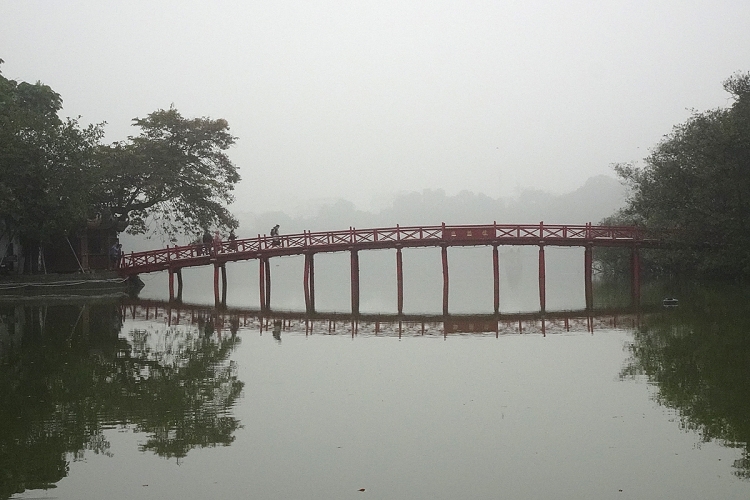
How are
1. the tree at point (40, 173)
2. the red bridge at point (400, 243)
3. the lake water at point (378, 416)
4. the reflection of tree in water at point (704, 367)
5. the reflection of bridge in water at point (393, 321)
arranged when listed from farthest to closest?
the red bridge at point (400, 243), the tree at point (40, 173), the reflection of bridge in water at point (393, 321), the reflection of tree in water at point (704, 367), the lake water at point (378, 416)

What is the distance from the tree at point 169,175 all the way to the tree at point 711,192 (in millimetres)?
23397

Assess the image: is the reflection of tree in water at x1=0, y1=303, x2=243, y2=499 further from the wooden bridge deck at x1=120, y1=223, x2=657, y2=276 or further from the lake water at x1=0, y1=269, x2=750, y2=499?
the wooden bridge deck at x1=120, y1=223, x2=657, y2=276

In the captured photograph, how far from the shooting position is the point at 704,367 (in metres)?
15.2

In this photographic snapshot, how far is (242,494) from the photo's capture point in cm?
859

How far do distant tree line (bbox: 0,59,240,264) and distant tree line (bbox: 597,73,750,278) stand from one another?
77.5 ft

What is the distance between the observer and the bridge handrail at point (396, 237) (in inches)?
1423

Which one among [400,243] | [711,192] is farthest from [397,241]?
[711,192]

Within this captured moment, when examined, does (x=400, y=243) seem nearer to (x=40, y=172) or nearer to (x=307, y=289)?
(x=307, y=289)

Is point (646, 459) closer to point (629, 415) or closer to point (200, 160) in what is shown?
point (629, 415)

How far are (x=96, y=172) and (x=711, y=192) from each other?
28.1m

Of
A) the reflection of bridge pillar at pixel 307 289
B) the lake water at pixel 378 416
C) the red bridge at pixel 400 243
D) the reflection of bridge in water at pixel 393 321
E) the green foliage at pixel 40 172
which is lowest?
the lake water at pixel 378 416

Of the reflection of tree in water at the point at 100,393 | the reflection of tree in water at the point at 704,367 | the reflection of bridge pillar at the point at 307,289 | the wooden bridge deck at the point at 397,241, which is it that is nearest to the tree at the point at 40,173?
the wooden bridge deck at the point at 397,241

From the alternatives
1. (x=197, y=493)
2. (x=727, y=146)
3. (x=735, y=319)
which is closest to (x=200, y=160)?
(x=727, y=146)

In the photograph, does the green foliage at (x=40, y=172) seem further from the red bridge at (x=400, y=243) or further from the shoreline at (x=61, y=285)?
the red bridge at (x=400, y=243)
